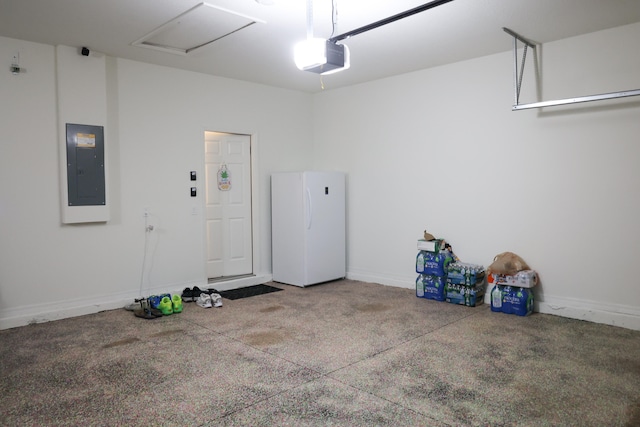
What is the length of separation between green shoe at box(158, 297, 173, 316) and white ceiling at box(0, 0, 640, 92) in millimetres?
2587

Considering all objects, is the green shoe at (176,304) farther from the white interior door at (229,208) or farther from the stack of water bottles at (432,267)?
the stack of water bottles at (432,267)

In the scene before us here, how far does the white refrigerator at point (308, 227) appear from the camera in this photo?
5.80 m

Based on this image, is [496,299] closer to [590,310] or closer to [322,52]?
[590,310]

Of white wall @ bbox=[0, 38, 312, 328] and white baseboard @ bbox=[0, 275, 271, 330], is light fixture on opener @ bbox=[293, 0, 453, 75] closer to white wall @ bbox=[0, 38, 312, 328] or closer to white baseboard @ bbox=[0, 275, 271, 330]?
white wall @ bbox=[0, 38, 312, 328]

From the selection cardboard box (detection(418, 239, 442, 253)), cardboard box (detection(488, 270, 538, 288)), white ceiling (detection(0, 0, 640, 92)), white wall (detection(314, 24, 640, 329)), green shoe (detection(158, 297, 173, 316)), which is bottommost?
green shoe (detection(158, 297, 173, 316))

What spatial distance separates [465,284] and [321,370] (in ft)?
7.58

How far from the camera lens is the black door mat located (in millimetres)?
5412

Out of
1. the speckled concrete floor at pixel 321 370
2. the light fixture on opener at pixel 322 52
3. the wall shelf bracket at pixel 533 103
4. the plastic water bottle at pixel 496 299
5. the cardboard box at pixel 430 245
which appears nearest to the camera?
the speckled concrete floor at pixel 321 370

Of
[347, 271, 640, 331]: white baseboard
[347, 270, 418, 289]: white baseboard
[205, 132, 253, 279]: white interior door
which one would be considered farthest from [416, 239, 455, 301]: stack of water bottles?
[205, 132, 253, 279]: white interior door

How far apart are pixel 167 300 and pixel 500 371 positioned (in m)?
3.23

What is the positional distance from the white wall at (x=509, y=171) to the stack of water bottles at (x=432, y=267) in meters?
0.25

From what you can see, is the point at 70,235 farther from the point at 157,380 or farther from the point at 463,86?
the point at 463,86

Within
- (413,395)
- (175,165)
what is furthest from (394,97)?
(413,395)

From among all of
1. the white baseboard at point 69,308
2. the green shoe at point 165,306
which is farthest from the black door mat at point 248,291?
the green shoe at point 165,306
